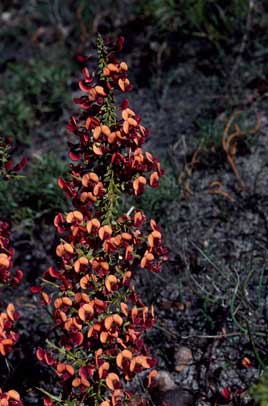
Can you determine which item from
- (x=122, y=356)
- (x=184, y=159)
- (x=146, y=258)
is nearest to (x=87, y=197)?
(x=146, y=258)

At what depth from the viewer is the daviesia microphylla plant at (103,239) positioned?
82.9 inches

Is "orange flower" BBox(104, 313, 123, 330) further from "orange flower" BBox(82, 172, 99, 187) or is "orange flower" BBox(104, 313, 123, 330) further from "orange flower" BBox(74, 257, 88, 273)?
"orange flower" BBox(82, 172, 99, 187)

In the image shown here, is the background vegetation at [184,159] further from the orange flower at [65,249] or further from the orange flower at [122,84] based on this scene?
the orange flower at [122,84]

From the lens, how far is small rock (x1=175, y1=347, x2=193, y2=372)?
2.89 meters

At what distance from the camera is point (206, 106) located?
13.3ft

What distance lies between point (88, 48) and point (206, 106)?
4.05ft

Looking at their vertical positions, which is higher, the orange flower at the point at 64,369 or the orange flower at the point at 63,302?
the orange flower at the point at 63,302

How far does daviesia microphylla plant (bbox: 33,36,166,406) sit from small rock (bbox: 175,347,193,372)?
66 cm

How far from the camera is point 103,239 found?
2.13m

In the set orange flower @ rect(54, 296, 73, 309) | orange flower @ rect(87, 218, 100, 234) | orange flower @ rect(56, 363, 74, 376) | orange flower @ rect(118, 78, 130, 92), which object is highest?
orange flower @ rect(118, 78, 130, 92)

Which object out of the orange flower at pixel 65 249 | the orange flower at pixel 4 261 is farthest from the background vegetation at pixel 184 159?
the orange flower at pixel 65 249

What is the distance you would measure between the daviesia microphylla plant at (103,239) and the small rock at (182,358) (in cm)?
66

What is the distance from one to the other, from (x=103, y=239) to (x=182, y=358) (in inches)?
39.0

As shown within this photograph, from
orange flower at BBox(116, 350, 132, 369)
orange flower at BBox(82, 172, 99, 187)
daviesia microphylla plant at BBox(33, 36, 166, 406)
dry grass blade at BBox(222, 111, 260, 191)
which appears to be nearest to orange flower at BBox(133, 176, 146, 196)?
daviesia microphylla plant at BBox(33, 36, 166, 406)
